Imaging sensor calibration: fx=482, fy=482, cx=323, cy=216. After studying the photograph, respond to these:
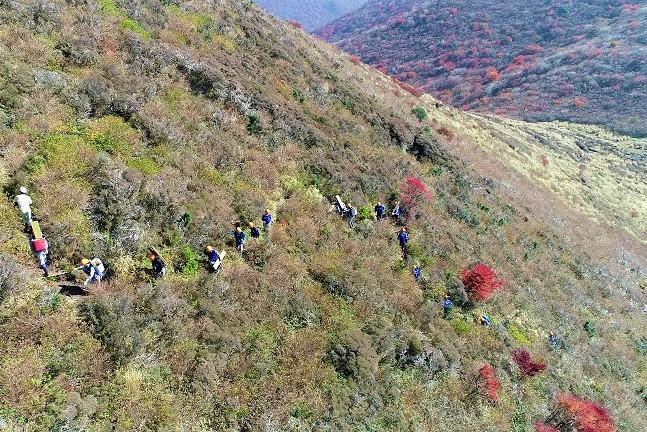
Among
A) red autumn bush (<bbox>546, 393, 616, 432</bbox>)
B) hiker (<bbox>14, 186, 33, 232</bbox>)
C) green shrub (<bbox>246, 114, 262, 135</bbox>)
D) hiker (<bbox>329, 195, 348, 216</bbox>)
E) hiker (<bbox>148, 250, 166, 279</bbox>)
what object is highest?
green shrub (<bbox>246, 114, 262, 135</bbox>)

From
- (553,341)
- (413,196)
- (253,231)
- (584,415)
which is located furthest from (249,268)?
(553,341)

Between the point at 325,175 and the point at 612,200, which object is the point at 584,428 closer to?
the point at 325,175

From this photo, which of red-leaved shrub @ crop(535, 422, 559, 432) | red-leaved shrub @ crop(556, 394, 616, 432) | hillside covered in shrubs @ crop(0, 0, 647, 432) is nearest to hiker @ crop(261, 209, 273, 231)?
hillside covered in shrubs @ crop(0, 0, 647, 432)

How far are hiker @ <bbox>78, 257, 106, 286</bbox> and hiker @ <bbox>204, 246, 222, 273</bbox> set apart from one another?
2824 millimetres

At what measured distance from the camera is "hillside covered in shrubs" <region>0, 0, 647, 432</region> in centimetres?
1049

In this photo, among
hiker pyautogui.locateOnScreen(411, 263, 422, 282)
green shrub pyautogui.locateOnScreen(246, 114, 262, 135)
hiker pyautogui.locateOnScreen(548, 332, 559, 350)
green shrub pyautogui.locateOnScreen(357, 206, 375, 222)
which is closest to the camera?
hiker pyautogui.locateOnScreen(411, 263, 422, 282)

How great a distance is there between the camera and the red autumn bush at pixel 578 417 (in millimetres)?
16094

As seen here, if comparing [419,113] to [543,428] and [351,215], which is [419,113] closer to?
[351,215]

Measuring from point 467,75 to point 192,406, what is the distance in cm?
12134

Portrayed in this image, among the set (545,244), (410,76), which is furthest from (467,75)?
(545,244)

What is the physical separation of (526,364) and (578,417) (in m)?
2.24

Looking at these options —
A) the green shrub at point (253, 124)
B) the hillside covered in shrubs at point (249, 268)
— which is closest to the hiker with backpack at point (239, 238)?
the hillside covered in shrubs at point (249, 268)

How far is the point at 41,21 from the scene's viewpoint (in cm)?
1767

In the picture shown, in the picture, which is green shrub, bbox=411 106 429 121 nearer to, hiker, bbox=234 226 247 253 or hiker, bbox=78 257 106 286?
hiker, bbox=234 226 247 253
